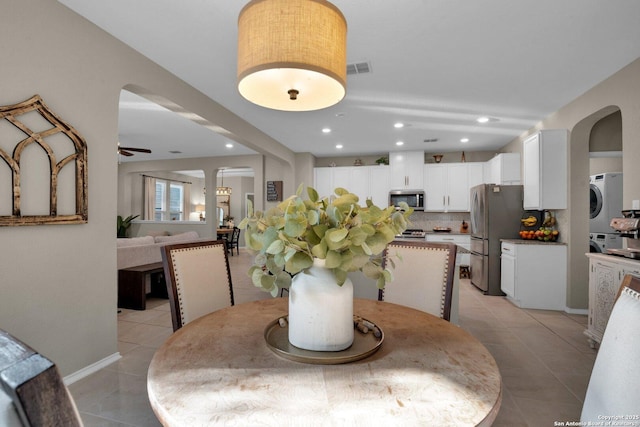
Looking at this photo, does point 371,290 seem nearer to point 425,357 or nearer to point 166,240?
point 425,357

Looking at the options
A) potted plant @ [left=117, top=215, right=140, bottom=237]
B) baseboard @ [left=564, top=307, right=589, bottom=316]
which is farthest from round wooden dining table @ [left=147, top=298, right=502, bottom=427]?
potted plant @ [left=117, top=215, right=140, bottom=237]

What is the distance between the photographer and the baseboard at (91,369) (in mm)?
2186

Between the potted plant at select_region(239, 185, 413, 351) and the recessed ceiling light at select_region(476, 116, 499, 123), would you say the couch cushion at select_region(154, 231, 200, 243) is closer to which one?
the potted plant at select_region(239, 185, 413, 351)

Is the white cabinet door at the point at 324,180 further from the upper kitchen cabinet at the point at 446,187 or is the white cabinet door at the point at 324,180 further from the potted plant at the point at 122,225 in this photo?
the potted plant at the point at 122,225

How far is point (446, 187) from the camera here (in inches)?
247

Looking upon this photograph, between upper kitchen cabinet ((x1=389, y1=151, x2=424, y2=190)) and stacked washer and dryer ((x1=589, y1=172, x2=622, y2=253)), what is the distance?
2688 mm

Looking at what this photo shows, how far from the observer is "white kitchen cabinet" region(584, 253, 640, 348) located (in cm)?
257

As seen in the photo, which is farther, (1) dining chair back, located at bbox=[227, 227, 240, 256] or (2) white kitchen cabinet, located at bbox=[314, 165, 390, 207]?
(1) dining chair back, located at bbox=[227, 227, 240, 256]

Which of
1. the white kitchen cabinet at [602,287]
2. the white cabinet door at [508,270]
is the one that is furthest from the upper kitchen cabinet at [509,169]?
the white kitchen cabinet at [602,287]

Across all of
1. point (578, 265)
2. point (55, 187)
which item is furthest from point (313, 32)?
point (578, 265)

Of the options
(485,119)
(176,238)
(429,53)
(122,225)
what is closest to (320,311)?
(429,53)

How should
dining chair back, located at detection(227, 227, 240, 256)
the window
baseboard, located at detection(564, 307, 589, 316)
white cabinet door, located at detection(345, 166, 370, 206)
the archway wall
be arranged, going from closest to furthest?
the archway wall → baseboard, located at detection(564, 307, 589, 316) → white cabinet door, located at detection(345, 166, 370, 206) → dining chair back, located at detection(227, 227, 240, 256) → the window

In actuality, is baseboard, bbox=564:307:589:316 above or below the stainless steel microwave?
below

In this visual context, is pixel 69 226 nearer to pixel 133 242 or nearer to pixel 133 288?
pixel 133 288
